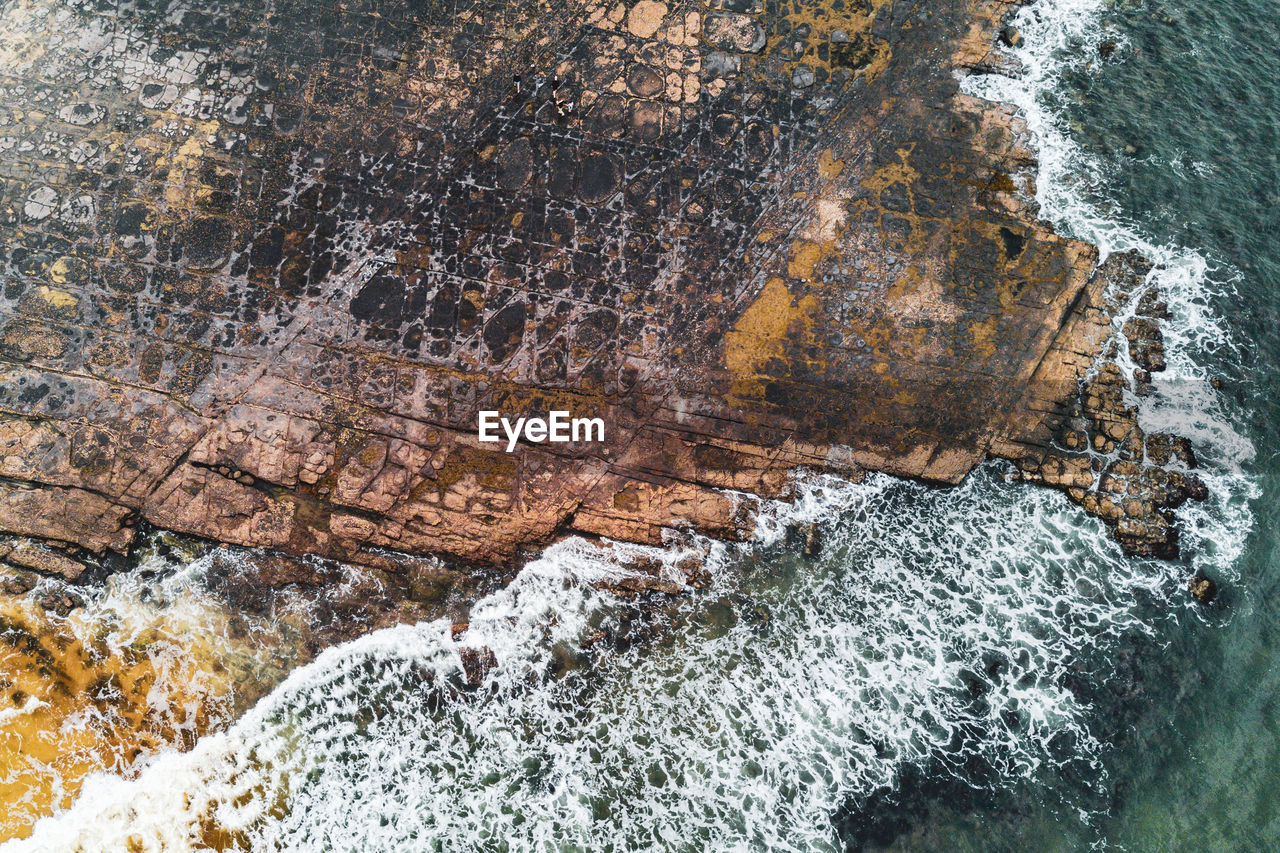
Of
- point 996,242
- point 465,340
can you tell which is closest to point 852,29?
point 996,242

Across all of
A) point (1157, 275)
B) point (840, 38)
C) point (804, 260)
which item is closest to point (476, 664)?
point (804, 260)

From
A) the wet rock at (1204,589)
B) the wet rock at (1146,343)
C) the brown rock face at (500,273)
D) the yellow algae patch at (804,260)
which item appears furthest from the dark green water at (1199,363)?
the yellow algae patch at (804,260)

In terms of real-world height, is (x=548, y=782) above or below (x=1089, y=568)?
below

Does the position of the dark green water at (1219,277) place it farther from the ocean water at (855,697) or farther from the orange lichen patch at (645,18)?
the orange lichen patch at (645,18)

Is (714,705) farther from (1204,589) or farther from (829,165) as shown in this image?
(829,165)

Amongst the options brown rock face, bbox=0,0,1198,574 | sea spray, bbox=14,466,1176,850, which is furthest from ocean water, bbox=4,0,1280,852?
brown rock face, bbox=0,0,1198,574

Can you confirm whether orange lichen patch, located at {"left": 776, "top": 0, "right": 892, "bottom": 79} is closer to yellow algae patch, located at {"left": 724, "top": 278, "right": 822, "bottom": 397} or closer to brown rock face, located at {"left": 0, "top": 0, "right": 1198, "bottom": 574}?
brown rock face, located at {"left": 0, "top": 0, "right": 1198, "bottom": 574}

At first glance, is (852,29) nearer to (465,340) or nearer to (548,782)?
(465,340)
